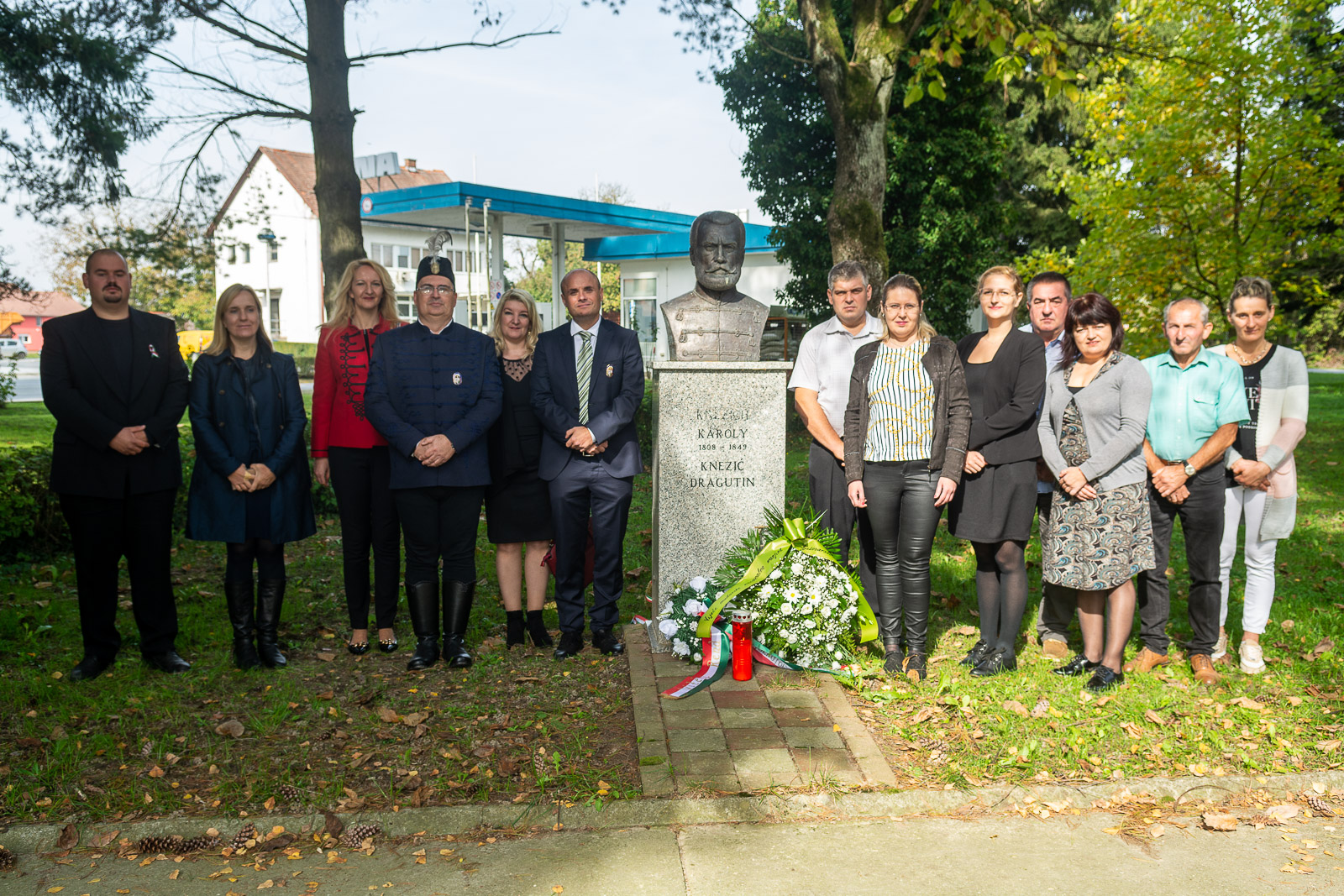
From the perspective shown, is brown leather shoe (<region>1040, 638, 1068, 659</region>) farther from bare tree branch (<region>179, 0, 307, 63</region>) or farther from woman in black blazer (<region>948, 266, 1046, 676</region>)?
bare tree branch (<region>179, 0, 307, 63</region>)

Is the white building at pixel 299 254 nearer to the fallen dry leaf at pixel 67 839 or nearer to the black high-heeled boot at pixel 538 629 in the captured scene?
the black high-heeled boot at pixel 538 629

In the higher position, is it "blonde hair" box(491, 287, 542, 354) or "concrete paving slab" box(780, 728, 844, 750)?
"blonde hair" box(491, 287, 542, 354)

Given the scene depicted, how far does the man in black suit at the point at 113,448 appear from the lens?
16.8ft

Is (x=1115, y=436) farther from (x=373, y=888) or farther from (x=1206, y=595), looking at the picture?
(x=373, y=888)

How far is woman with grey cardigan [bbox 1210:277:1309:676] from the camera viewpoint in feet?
16.7

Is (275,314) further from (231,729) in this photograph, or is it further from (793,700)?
(793,700)

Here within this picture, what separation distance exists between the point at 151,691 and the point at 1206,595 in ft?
18.4

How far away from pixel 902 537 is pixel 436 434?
260 centimetres

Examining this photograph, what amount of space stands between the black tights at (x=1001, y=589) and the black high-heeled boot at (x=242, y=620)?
4.06m

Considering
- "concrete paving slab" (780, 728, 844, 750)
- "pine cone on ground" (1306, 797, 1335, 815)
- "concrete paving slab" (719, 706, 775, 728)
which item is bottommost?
"pine cone on ground" (1306, 797, 1335, 815)

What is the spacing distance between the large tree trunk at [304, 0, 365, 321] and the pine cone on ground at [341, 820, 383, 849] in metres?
7.93

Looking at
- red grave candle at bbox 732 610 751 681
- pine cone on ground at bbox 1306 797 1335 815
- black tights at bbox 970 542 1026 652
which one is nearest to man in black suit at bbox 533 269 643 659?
red grave candle at bbox 732 610 751 681

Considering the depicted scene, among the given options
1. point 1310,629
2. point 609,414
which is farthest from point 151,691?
point 1310,629

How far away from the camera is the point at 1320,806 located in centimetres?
388
